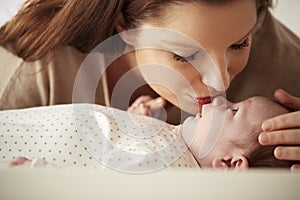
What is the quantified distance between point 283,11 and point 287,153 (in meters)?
0.40

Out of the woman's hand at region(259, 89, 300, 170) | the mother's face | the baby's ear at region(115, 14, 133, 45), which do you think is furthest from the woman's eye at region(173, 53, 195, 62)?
the woman's hand at region(259, 89, 300, 170)

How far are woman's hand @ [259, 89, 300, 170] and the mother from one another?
7 centimetres

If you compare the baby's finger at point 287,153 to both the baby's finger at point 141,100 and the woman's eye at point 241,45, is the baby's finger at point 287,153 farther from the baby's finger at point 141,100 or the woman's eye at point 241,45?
the baby's finger at point 141,100

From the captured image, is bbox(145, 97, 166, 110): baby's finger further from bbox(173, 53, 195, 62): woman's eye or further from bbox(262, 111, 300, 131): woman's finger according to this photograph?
bbox(262, 111, 300, 131): woman's finger

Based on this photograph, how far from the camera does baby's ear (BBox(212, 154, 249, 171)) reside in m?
1.06

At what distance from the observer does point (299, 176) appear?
0.79 meters

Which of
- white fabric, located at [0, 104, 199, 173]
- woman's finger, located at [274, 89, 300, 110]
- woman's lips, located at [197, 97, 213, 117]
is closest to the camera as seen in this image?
white fabric, located at [0, 104, 199, 173]

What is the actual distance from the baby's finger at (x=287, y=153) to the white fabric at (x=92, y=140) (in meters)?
0.16

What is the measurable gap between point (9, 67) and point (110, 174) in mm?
616

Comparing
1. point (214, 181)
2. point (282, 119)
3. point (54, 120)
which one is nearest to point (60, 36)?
point (54, 120)

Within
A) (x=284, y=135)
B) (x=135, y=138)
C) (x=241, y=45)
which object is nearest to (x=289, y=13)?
(x=241, y=45)

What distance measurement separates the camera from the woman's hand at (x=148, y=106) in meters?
1.31

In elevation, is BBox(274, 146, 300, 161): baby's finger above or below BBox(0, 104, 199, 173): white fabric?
below

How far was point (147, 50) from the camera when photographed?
1.26 m
